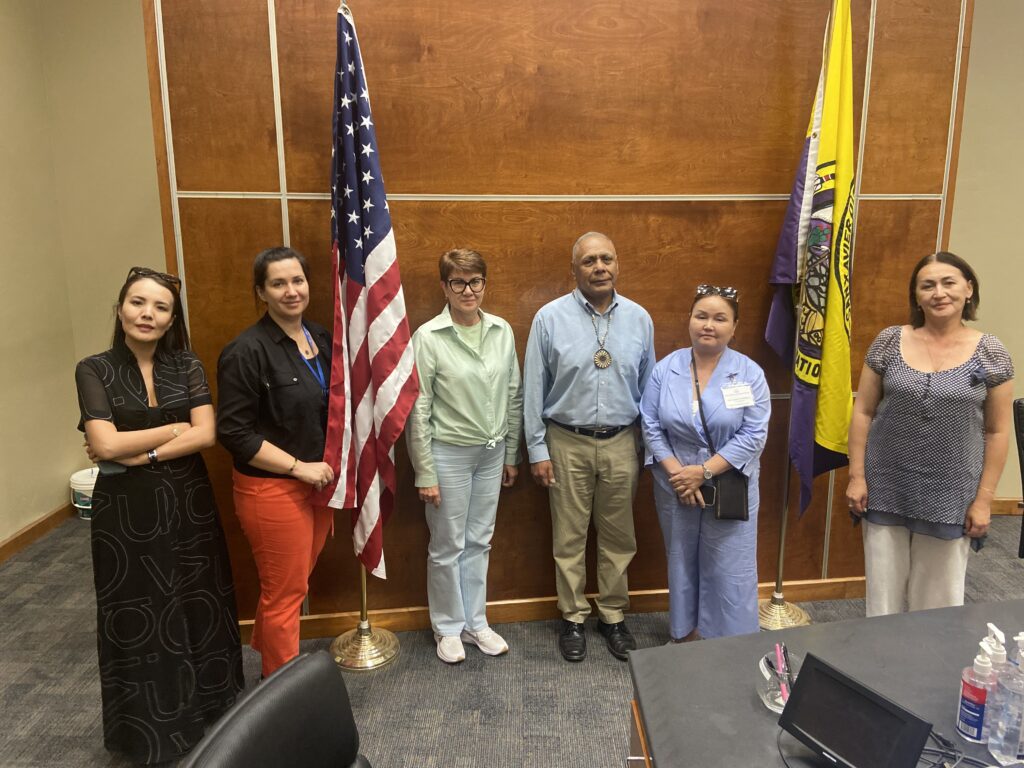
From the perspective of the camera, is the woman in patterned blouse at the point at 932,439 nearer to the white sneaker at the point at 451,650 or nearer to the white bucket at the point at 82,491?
the white sneaker at the point at 451,650

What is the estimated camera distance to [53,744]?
2.56 metres

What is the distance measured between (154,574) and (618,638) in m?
1.83

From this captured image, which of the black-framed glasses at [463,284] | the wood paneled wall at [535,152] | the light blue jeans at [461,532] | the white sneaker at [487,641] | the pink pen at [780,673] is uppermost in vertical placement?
the wood paneled wall at [535,152]

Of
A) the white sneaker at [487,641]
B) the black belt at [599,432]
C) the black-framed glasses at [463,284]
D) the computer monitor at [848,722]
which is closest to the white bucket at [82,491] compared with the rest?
the white sneaker at [487,641]

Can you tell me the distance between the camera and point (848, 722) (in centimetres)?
126

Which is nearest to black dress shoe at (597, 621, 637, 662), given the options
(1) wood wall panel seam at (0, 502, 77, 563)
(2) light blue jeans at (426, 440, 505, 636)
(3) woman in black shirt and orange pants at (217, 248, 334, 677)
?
(2) light blue jeans at (426, 440, 505, 636)

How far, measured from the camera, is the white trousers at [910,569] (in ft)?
8.30

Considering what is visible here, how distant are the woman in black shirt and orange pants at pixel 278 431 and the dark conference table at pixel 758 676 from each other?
1.40m

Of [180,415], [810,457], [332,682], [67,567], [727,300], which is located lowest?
[67,567]

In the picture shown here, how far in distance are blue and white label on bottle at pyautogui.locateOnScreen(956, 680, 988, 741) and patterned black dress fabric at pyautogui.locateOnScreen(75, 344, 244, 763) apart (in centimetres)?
212

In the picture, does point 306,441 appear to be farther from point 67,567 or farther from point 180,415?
point 67,567

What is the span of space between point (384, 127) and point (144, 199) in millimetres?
2548

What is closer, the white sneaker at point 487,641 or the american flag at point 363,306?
the american flag at point 363,306

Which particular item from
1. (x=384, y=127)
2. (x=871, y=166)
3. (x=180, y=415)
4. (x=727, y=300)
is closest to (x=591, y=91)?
(x=384, y=127)
